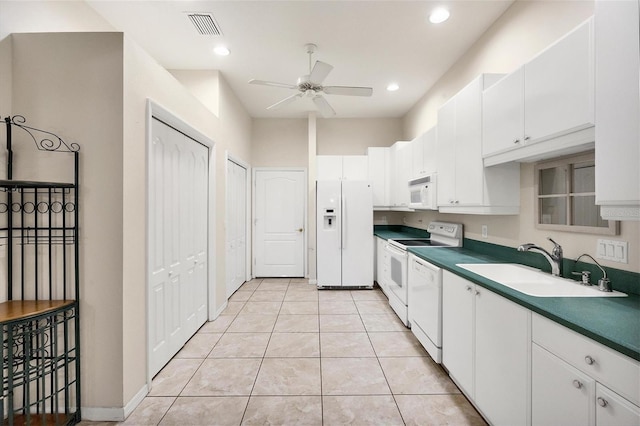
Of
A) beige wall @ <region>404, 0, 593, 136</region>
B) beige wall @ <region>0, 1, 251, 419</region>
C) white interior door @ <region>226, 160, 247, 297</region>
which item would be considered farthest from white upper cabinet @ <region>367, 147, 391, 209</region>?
beige wall @ <region>0, 1, 251, 419</region>

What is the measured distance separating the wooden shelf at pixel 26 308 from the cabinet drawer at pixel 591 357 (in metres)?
2.52

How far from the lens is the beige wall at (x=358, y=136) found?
529cm

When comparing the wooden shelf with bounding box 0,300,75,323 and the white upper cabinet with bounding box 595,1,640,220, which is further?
the wooden shelf with bounding box 0,300,75,323

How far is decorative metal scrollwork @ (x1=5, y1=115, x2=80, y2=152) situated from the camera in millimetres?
1715

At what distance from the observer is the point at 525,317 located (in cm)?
131

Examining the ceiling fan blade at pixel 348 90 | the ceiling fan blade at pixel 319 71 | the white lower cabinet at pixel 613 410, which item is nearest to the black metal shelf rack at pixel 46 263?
the ceiling fan blade at pixel 319 71

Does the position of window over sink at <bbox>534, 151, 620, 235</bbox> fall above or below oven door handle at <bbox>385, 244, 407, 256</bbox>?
above

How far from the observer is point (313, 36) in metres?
2.76

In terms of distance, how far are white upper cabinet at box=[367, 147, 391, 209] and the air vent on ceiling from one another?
A: 3.03 metres

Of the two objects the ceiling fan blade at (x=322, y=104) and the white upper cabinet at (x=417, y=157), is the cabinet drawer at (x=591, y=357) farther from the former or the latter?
the ceiling fan blade at (x=322, y=104)

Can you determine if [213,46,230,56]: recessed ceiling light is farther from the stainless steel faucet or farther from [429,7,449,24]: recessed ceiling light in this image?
the stainless steel faucet

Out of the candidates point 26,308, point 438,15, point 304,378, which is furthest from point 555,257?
point 26,308

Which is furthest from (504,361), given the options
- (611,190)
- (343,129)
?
(343,129)

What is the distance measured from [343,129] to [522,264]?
3.91 m
